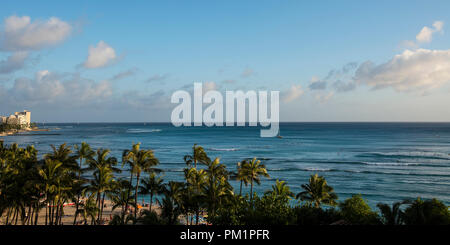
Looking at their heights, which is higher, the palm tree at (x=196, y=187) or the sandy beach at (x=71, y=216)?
the palm tree at (x=196, y=187)

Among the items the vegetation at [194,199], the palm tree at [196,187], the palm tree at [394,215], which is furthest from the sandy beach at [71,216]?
the palm tree at [394,215]

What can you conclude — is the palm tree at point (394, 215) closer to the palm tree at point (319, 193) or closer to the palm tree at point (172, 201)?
the palm tree at point (319, 193)

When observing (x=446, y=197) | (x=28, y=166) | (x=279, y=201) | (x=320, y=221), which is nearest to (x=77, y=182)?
(x=28, y=166)

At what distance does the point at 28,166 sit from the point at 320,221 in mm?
34586

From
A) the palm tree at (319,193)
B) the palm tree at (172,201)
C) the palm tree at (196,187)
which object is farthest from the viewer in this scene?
the palm tree at (319,193)

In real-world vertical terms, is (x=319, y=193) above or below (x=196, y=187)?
below

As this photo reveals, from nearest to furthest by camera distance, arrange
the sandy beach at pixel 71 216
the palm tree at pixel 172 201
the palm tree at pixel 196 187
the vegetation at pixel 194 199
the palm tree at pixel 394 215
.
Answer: the vegetation at pixel 194 199, the palm tree at pixel 394 215, the palm tree at pixel 172 201, the palm tree at pixel 196 187, the sandy beach at pixel 71 216

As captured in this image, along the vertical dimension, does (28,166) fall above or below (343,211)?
above

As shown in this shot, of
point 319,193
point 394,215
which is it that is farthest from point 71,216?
point 394,215

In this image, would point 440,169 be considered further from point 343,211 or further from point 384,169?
point 343,211

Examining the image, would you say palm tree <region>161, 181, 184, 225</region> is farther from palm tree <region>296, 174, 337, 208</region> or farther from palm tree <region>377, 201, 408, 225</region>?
palm tree <region>377, 201, 408, 225</region>

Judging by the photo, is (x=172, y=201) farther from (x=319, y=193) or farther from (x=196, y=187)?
(x=319, y=193)

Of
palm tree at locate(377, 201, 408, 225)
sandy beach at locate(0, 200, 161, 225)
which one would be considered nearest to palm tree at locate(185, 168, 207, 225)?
sandy beach at locate(0, 200, 161, 225)
